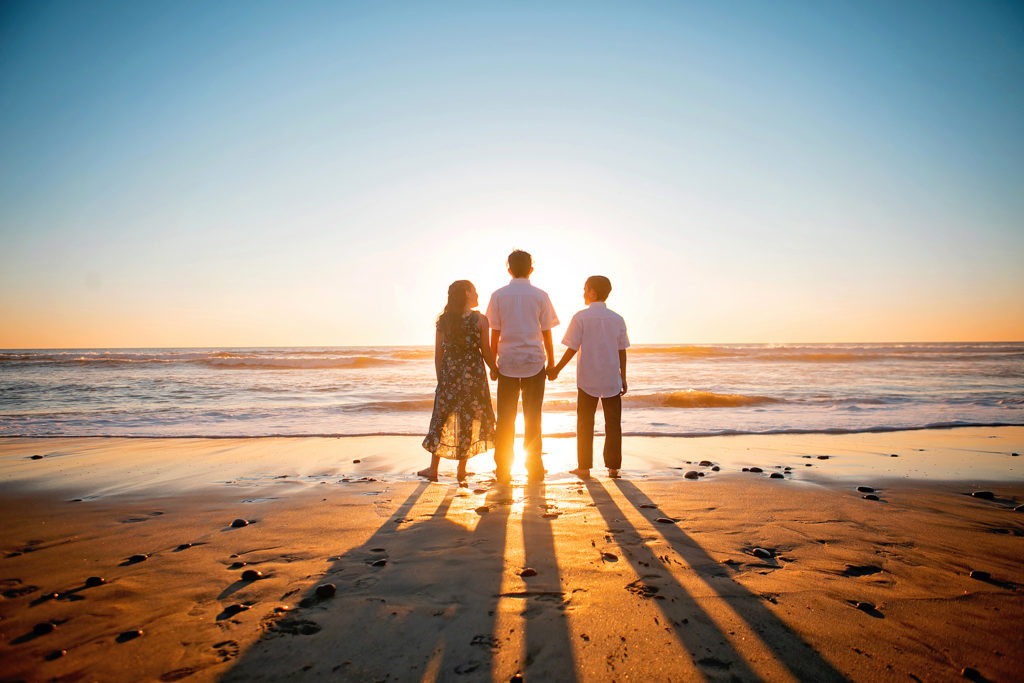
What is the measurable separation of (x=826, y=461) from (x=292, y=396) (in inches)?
523

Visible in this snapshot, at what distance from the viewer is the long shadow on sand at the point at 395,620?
2018mm

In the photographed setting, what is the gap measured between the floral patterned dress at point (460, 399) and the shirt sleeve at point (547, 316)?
68 cm

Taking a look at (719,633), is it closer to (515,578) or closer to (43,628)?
(515,578)

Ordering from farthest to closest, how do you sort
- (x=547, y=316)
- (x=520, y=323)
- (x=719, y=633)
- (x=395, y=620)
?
1. (x=547, y=316)
2. (x=520, y=323)
3. (x=395, y=620)
4. (x=719, y=633)

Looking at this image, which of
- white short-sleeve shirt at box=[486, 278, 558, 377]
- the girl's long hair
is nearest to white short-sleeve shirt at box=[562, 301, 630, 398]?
white short-sleeve shirt at box=[486, 278, 558, 377]

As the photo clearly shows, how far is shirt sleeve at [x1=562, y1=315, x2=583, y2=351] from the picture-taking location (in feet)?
19.4

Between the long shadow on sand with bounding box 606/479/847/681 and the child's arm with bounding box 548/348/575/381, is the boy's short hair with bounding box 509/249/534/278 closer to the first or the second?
the child's arm with bounding box 548/348/575/381

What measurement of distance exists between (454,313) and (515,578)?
3198mm

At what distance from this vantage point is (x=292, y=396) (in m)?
14.9

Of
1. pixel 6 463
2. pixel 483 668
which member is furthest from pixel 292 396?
pixel 483 668

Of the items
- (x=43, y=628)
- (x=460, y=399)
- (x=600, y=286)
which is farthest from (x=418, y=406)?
(x=43, y=628)

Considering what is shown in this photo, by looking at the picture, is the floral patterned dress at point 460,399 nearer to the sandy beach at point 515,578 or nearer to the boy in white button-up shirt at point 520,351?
the boy in white button-up shirt at point 520,351

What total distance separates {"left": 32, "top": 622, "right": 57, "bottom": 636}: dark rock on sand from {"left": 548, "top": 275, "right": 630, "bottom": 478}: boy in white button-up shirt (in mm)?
4393

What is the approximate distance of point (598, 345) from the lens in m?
5.83
